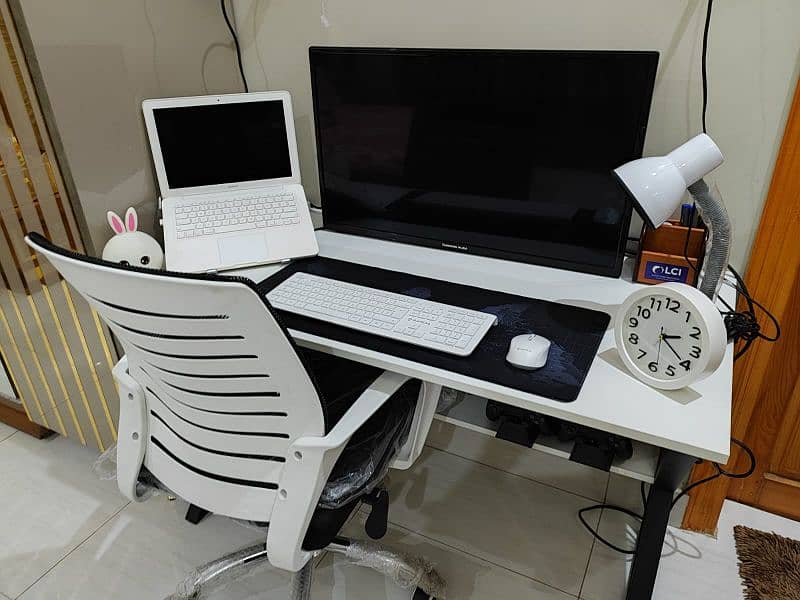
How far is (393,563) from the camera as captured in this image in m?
1.36

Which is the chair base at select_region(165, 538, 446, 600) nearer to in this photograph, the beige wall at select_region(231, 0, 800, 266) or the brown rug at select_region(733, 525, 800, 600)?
the brown rug at select_region(733, 525, 800, 600)

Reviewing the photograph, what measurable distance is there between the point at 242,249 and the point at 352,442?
583mm

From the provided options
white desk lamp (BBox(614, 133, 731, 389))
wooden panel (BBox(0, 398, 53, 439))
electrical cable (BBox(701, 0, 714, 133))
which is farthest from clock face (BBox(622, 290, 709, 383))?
wooden panel (BBox(0, 398, 53, 439))

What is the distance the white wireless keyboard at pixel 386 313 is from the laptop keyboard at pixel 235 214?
242 mm

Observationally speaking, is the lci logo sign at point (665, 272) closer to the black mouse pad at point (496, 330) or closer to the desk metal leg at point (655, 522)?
the black mouse pad at point (496, 330)

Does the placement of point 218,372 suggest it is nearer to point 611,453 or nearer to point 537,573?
point 611,453

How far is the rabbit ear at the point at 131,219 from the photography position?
140cm

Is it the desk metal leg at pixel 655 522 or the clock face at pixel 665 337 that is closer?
the clock face at pixel 665 337

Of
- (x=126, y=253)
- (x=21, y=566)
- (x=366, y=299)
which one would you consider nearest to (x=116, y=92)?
(x=126, y=253)

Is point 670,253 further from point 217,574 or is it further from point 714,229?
point 217,574

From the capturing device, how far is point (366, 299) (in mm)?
1229

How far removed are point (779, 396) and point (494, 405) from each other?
0.85 meters

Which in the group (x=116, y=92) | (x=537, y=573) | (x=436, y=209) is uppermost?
(x=116, y=92)

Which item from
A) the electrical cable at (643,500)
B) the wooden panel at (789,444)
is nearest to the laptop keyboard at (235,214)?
the electrical cable at (643,500)
